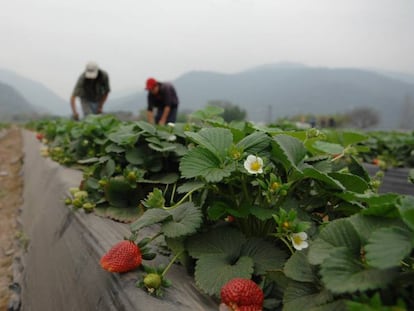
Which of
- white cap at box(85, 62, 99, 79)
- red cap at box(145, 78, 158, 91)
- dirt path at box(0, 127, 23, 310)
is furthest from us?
white cap at box(85, 62, 99, 79)

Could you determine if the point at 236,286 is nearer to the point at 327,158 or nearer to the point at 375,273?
the point at 375,273

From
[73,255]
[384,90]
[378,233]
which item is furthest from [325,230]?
[384,90]

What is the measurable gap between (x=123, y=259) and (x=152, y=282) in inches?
5.5

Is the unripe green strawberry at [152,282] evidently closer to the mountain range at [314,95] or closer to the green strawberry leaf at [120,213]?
the green strawberry leaf at [120,213]

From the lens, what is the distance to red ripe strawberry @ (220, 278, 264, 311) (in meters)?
0.81

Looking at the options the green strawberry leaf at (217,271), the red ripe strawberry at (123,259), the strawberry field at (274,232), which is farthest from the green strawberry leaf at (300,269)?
the red ripe strawberry at (123,259)

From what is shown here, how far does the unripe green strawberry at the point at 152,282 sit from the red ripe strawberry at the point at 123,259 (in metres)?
0.11

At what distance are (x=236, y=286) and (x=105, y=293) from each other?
1.34 ft

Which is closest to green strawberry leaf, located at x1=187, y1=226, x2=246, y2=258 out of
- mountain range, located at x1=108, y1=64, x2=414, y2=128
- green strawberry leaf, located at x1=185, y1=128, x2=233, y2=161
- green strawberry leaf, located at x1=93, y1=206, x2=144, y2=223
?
green strawberry leaf, located at x1=185, y1=128, x2=233, y2=161

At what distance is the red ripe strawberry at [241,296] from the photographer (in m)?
0.81

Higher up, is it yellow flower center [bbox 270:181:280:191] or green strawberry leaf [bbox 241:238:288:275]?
yellow flower center [bbox 270:181:280:191]

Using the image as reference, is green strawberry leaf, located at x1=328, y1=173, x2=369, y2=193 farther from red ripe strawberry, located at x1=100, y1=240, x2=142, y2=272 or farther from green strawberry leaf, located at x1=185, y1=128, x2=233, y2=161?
red ripe strawberry, located at x1=100, y1=240, x2=142, y2=272

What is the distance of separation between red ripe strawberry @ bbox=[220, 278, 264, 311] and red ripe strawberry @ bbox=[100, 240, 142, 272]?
322 millimetres

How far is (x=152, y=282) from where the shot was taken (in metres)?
0.93
